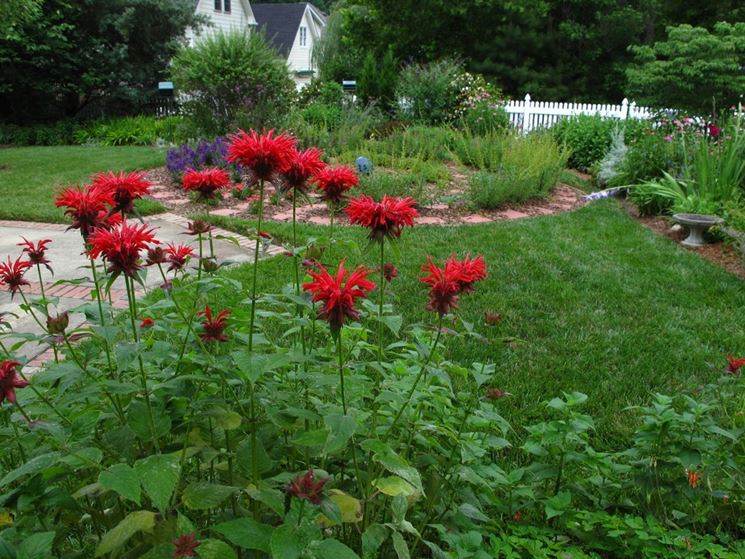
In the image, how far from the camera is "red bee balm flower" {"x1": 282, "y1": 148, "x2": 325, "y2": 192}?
62.6 inches

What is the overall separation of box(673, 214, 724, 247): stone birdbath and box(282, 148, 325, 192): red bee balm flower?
5.10m

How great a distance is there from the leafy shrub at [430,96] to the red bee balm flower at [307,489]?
1226 centimetres

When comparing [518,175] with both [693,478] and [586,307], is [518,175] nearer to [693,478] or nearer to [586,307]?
[586,307]

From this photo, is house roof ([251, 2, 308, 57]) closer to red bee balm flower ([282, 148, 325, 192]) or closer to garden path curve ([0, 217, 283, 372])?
garden path curve ([0, 217, 283, 372])

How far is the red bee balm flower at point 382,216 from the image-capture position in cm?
149

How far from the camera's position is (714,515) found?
2084 mm

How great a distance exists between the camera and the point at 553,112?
12.9 meters

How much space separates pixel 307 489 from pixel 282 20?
3547cm

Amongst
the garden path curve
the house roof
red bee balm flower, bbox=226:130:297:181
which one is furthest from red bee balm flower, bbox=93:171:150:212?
the house roof

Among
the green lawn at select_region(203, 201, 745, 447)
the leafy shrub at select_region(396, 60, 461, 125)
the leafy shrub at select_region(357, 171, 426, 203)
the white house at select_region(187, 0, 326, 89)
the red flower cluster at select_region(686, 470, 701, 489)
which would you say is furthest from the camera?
the white house at select_region(187, 0, 326, 89)

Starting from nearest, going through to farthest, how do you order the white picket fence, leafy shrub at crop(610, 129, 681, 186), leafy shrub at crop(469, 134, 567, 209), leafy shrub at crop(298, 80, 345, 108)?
leafy shrub at crop(469, 134, 567, 209) < leafy shrub at crop(610, 129, 681, 186) < the white picket fence < leafy shrub at crop(298, 80, 345, 108)

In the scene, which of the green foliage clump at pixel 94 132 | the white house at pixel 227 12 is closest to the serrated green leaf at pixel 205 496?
the green foliage clump at pixel 94 132

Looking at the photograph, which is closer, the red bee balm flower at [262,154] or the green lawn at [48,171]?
the red bee balm flower at [262,154]

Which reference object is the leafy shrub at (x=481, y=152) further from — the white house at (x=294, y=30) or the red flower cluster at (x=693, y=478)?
the white house at (x=294, y=30)
